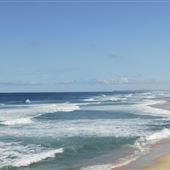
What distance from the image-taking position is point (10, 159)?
71.2ft

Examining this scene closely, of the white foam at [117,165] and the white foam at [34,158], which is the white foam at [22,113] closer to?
the white foam at [34,158]

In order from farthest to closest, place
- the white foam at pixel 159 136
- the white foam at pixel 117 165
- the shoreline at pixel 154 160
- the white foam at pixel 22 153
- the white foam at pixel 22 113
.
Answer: the white foam at pixel 22 113 < the white foam at pixel 159 136 < the white foam at pixel 22 153 < the shoreline at pixel 154 160 < the white foam at pixel 117 165

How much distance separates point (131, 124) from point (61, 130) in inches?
259

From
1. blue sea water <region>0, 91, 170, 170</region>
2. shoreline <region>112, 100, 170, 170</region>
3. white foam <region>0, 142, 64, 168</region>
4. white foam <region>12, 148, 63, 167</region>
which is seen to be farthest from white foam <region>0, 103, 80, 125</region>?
shoreline <region>112, 100, 170, 170</region>

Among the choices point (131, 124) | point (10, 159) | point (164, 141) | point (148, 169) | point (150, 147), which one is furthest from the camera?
point (131, 124)

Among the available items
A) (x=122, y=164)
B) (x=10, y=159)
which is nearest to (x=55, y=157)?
(x=10, y=159)

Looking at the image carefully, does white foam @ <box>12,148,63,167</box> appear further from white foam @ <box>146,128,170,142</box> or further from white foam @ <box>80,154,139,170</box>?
white foam @ <box>146,128,170,142</box>

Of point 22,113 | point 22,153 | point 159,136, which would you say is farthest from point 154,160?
point 22,113

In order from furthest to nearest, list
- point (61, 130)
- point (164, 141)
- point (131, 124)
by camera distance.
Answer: point (131, 124) → point (61, 130) → point (164, 141)

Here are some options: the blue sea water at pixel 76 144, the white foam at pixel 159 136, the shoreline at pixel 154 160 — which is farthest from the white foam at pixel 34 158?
the white foam at pixel 159 136

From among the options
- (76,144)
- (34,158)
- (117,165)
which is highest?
(34,158)

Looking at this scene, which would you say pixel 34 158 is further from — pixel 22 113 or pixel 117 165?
pixel 22 113

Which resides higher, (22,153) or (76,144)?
(22,153)

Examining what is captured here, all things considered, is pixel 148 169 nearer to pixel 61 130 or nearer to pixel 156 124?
pixel 61 130
